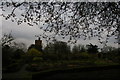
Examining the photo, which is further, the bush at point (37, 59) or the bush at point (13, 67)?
the bush at point (37, 59)

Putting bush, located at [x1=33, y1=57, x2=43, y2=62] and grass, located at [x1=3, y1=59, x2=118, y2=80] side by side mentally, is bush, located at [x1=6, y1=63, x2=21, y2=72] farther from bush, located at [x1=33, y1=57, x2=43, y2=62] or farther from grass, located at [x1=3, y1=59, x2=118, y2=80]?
bush, located at [x1=33, y1=57, x2=43, y2=62]

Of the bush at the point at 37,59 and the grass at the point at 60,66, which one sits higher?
the bush at the point at 37,59

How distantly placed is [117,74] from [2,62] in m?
2.90

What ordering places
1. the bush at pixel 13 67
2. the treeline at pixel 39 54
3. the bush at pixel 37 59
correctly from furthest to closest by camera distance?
the bush at pixel 37 59
the bush at pixel 13 67
the treeline at pixel 39 54

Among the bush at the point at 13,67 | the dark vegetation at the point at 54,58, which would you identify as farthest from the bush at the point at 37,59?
the bush at the point at 13,67

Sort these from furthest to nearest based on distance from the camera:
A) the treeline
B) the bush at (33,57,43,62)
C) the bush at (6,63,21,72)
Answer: the bush at (33,57,43,62)
the bush at (6,63,21,72)
the treeline

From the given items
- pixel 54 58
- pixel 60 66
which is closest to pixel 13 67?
pixel 54 58

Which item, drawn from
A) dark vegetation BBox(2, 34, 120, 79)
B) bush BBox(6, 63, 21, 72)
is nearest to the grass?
dark vegetation BBox(2, 34, 120, 79)

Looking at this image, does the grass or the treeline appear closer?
the treeline

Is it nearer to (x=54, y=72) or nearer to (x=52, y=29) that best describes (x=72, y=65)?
(x=54, y=72)

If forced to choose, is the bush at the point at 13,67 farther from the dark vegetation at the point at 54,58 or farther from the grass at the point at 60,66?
the grass at the point at 60,66

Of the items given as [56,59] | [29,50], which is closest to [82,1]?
[29,50]

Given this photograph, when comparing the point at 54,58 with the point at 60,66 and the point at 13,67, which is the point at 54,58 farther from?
the point at 13,67

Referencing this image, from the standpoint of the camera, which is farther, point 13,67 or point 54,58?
point 54,58
